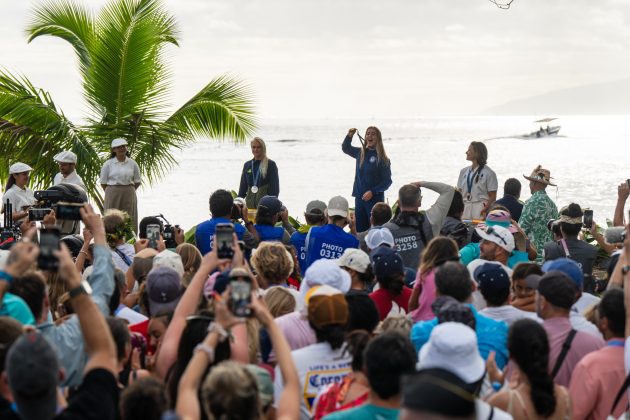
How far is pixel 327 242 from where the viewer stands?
25.5 feet

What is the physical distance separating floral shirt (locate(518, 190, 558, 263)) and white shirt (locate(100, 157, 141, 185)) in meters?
6.15

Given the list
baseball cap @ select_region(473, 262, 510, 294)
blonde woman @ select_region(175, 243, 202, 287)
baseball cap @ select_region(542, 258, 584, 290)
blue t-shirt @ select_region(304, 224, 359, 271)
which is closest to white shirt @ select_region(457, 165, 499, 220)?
blue t-shirt @ select_region(304, 224, 359, 271)

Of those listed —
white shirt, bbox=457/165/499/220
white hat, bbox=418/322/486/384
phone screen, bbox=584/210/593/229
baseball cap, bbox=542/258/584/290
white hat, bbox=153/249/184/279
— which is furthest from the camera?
white shirt, bbox=457/165/499/220

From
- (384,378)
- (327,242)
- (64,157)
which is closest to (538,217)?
(327,242)

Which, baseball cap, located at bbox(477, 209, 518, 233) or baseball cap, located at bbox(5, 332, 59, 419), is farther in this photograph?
baseball cap, located at bbox(477, 209, 518, 233)

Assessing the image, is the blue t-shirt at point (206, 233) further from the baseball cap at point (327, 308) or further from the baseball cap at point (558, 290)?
the baseball cap at point (558, 290)

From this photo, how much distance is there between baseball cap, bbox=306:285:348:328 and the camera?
4488 millimetres

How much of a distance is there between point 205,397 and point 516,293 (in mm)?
3316

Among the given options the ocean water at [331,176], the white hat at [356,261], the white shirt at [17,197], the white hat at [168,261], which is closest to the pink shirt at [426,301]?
the white hat at [356,261]

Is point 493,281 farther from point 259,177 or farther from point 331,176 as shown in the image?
point 331,176

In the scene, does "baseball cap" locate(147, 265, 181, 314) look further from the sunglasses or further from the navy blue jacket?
the navy blue jacket

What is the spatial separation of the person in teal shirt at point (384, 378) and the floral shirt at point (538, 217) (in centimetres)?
704

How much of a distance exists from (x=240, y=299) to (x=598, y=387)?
2.03 meters

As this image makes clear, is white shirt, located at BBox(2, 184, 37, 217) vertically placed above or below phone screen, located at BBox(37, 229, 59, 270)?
below
